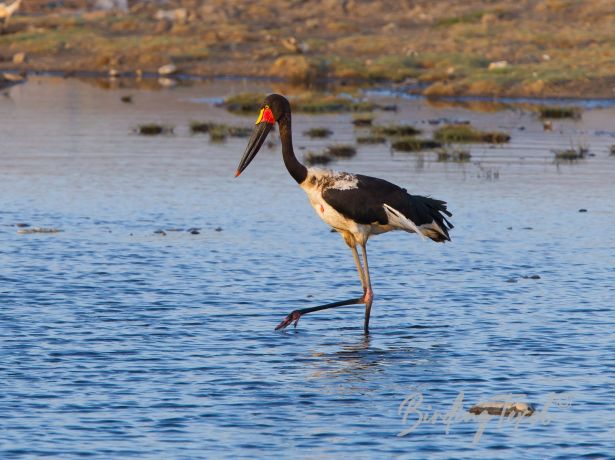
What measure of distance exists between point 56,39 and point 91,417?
189 ft

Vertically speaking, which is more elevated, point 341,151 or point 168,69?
point 168,69

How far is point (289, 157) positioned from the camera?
13883 millimetres

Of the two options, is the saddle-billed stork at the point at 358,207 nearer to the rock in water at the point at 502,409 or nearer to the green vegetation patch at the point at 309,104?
the rock in water at the point at 502,409

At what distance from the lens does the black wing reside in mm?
13578

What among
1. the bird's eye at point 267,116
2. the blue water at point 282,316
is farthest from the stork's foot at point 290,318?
the bird's eye at point 267,116

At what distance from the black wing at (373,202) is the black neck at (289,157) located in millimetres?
320

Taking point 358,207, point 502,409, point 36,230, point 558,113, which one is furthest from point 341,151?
point 502,409

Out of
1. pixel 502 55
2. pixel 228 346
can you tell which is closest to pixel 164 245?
pixel 228 346

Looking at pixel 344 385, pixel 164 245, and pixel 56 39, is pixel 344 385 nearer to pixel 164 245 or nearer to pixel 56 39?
pixel 164 245

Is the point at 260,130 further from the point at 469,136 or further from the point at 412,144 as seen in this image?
the point at 469,136

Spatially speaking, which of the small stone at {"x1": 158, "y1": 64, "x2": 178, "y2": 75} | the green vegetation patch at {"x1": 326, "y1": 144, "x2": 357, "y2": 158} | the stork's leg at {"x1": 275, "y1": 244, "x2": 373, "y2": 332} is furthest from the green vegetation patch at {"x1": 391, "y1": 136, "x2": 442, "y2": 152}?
the small stone at {"x1": 158, "y1": 64, "x2": 178, "y2": 75}

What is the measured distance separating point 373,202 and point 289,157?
1013 millimetres

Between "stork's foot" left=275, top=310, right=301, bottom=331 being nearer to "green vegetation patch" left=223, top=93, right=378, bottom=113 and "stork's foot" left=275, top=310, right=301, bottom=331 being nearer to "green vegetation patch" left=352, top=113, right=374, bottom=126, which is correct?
"green vegetation patch" left=352, top=113, right=374, bottom=126

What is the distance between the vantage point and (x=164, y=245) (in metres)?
19.2
